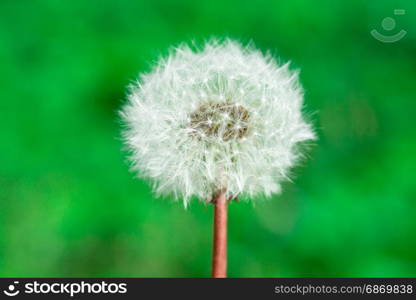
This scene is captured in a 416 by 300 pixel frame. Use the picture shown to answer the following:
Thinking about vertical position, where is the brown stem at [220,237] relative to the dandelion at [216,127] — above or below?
below

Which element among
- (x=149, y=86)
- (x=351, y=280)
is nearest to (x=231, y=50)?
(x=149, y=86)

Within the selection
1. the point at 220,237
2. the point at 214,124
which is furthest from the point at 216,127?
the point at 220,237

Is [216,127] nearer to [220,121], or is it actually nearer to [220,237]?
[220,121]

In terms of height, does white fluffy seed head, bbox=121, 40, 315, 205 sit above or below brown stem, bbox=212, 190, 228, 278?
above

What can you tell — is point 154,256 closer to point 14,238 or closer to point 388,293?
point 14,238

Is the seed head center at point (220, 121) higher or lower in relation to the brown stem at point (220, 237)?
higher

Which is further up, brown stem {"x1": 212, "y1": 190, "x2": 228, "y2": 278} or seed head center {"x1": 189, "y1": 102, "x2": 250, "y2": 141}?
seed head center {"x1": 189, "y1": 102, "x2": 250, "y2": 141}
